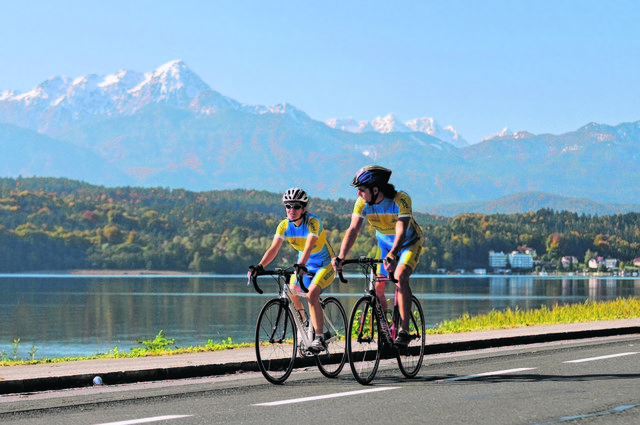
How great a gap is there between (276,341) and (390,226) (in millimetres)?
1866

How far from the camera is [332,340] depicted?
13320mm

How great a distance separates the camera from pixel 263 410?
10586 millimetres

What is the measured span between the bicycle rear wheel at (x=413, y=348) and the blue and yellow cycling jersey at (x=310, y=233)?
1.18 m

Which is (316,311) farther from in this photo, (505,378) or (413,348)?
(505,378)

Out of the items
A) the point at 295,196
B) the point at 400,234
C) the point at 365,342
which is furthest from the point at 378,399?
the point at 295,196

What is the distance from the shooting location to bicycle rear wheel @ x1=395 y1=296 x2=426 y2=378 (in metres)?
13.1

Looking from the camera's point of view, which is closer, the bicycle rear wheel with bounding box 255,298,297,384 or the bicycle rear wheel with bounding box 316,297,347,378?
the bicycle rear wheel with bounding box 255,298,297,384

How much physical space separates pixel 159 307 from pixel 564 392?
94.0 meters

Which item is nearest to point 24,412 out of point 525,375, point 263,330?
point 263,330

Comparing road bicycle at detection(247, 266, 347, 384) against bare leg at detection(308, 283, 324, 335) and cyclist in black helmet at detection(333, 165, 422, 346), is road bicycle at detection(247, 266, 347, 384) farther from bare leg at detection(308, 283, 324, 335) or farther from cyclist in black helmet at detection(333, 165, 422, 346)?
cyclist in black helmet at detection(333, 165, 422, 346)

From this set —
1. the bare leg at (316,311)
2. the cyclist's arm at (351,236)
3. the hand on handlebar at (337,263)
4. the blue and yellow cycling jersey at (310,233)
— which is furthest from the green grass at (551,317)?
the hand on handlebar at (337,263)

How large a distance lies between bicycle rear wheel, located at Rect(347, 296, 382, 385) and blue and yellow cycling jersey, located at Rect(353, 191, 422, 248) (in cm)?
91

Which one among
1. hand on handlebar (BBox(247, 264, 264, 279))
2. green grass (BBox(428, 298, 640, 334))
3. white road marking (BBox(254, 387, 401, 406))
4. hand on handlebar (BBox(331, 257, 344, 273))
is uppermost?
hand on handlebar (BBox(331, 257, 344, 273))

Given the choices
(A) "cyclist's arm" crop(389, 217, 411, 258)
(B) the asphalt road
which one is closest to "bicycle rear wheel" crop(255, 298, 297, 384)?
(B) the asphalt road
